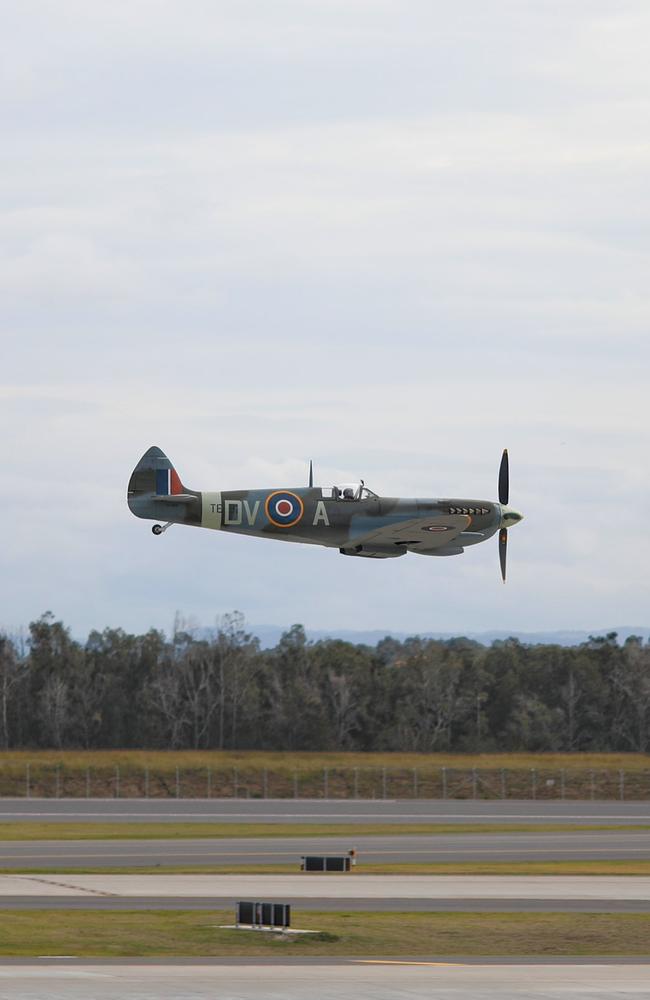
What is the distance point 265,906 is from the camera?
193 feet

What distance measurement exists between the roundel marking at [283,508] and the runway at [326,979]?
48.1ft

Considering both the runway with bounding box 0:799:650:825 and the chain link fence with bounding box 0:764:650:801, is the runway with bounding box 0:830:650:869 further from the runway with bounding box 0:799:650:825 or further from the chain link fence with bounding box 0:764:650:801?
the chain link fence with bounding box 0:764:650:801

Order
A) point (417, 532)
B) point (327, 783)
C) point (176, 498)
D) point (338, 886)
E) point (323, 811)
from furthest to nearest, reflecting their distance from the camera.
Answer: point (327, 783)
point (323, 811)
point (338, 886)
point (417, 532)
point (176, 498)

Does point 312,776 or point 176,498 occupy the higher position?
point 176,498

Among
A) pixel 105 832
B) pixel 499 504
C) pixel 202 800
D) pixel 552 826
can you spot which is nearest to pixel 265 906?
pixel 499 504

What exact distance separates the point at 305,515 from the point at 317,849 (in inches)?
1632

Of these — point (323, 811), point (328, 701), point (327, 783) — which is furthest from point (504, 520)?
point (328, 701)

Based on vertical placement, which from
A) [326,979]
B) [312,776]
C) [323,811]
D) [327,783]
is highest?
[312,776]

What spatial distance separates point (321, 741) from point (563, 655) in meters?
33.1

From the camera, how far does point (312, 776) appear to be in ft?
469

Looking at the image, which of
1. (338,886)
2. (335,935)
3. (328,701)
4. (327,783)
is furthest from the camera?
(328,701)

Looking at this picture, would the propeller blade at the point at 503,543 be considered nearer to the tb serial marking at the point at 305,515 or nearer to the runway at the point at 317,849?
the tb serial marking at the point at 305,515

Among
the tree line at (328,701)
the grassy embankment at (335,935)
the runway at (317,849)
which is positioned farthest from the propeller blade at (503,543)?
the tree line at (328,701)

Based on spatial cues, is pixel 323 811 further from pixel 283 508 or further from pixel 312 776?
pixel 283 508
